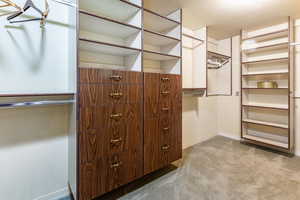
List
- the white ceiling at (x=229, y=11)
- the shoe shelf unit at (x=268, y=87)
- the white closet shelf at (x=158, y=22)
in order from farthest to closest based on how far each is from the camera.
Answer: the shoe shelf unit at (x=268, y=87)
the white ceiling at (x=229, y=11)
the white closet shelf at (x=158, y=22)

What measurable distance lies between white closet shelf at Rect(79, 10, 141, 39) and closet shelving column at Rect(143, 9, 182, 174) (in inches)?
9.6

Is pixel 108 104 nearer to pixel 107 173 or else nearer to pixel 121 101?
pixel 121 101

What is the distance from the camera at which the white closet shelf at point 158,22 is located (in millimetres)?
1915

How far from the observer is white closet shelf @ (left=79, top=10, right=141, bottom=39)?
1413 millimetres

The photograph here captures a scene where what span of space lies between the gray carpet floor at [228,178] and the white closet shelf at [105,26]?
76.8 inches

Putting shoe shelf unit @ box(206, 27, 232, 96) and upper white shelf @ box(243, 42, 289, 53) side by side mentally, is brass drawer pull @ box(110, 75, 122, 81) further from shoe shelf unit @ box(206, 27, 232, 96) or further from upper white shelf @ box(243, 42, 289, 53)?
upper white shelf @ box(243, 42, 289, 53)

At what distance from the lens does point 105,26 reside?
163cm

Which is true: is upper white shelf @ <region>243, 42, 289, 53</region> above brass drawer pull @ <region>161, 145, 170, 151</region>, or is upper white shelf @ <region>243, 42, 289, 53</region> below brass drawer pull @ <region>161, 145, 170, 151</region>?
above

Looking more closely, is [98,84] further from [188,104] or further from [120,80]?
[188,104]

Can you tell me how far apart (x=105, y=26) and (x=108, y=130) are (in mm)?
1168

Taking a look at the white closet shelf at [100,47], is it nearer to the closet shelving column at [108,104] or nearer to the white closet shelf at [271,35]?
the closet shelving column at [108,104]

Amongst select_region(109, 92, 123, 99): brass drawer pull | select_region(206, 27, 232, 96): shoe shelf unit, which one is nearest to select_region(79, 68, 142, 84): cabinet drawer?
select_region(109, 92, 123, 99): brass drawer pull

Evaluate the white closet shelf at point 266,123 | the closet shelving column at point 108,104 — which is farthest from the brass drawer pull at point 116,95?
the white closet shelf at point 266,123

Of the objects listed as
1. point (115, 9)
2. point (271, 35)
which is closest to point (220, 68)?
point (271, 35)
